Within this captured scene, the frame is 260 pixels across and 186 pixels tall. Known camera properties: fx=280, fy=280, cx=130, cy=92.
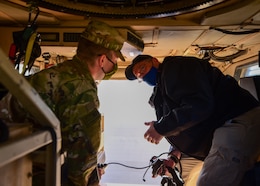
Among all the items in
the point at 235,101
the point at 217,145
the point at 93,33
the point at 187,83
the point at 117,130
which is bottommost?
the point at 117,130

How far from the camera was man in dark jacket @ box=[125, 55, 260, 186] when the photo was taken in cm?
161

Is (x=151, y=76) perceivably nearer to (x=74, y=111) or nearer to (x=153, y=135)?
(x=153, y=135)

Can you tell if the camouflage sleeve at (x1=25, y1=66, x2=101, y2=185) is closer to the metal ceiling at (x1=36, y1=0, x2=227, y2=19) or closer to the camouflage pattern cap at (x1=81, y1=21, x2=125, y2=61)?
the camouflage pattern cap at (x1=81, y1=21, x2=125, y2=61)

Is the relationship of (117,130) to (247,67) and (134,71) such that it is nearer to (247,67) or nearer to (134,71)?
(247,67)

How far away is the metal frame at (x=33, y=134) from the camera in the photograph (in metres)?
0.64

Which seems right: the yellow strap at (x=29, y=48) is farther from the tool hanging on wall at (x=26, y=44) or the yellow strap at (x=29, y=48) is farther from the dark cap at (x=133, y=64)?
the dark cap at (x=133, y=64)

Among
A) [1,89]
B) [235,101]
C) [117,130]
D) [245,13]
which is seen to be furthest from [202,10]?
[117,130]

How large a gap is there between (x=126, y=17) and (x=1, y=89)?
3.24ft

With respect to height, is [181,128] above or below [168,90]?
below

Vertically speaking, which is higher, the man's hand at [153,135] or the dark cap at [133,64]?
the dark cap at [133,64]

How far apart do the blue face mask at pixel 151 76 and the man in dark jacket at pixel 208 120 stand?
65 mm

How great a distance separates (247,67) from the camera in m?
3.31

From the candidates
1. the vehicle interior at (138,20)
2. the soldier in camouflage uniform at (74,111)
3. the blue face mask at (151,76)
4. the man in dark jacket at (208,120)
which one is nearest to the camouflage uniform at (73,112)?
the soldier in camouflage uniform at (74,111)

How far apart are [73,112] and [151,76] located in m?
1.00
